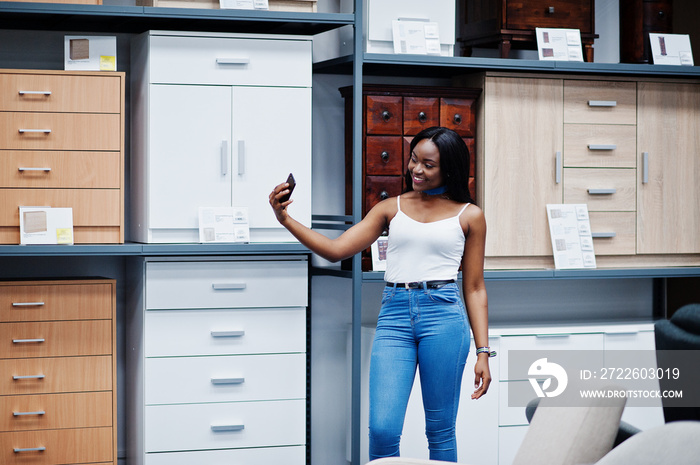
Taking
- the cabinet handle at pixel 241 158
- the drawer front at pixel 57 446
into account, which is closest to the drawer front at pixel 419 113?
the cabinet handle at pixel 241 158

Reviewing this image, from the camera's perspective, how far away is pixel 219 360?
133 inches

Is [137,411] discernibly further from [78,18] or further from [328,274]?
[78,18]

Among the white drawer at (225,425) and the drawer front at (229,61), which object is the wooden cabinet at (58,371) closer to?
the white drawer at (225,425)

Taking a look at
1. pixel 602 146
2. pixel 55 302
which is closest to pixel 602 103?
pixel 602 146

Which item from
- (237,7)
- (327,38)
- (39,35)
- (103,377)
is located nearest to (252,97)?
(237,7)

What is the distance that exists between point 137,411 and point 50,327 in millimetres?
479

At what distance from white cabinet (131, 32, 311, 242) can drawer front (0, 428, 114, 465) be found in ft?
2.60

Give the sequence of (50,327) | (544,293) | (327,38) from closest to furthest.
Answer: (50,327), (327,38), (544,293)

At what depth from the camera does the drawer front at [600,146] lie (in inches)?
150

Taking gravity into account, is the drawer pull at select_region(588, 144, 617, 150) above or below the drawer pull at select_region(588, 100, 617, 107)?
below

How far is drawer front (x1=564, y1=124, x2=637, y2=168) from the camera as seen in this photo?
3822mm

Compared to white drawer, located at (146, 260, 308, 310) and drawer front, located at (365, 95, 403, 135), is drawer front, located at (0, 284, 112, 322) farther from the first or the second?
drawer front, located at (365, 95, 403, 135)

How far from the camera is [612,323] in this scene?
4004mm

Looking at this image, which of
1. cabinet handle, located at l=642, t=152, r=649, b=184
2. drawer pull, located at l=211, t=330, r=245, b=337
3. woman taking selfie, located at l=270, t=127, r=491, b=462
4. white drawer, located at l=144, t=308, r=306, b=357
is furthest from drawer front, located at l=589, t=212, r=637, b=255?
drawer pull, located at l=211, t=330, r=245, b=337
